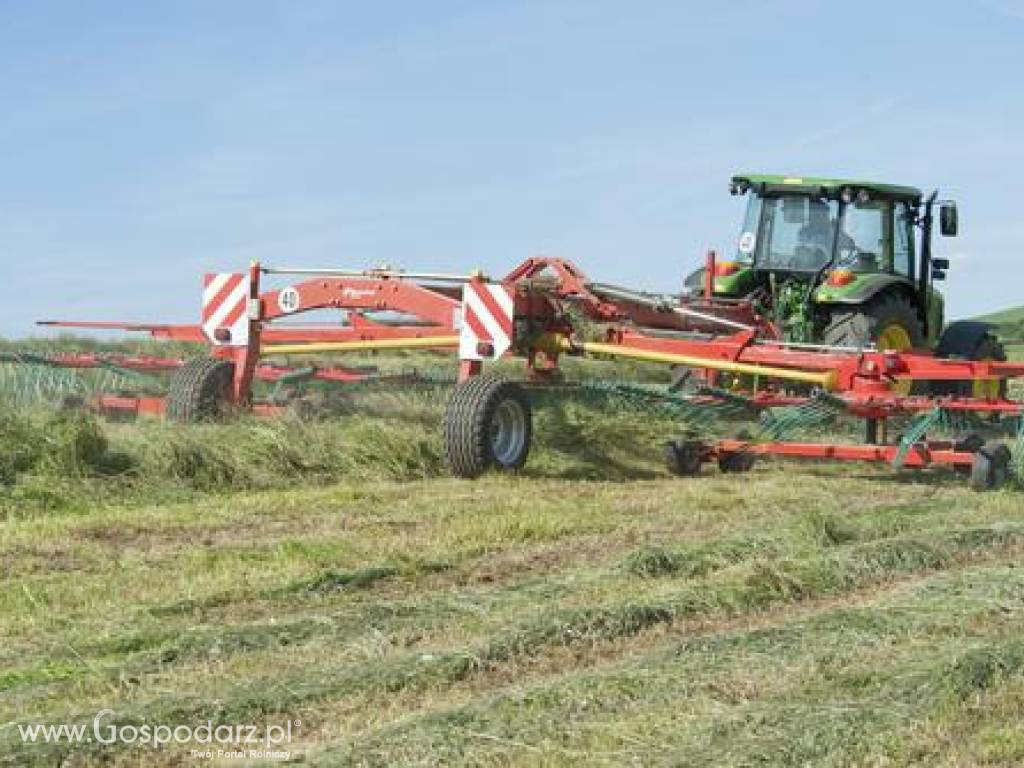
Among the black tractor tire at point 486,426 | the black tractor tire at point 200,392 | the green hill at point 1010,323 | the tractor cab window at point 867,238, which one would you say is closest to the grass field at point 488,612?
the black tractor tire at point 486,426

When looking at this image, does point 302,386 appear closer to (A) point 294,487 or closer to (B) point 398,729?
(A) point 294,487

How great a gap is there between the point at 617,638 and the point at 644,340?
5301 millimetres

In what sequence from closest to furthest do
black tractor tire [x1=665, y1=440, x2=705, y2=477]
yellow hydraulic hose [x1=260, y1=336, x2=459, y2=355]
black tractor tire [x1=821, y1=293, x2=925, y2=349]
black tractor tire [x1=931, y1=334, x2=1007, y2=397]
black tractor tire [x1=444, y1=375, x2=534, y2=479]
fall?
1. black tractor tire [x1=444, y1=375, x2=534, y2=479]
2. yellow hydraulic hose [x1=260, y1=336, x2=459, y2=355]
3. black tractor tire [x1=665, y1=440, x2=705, y2=477]
4. black tractor tire [x1=821, y1=293, x2=925, y2=349]
5. black tractor tire [x1=931, y1=334, x2=1007, y2=397]

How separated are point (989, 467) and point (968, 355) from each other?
3.78m

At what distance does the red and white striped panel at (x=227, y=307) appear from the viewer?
34.2ft

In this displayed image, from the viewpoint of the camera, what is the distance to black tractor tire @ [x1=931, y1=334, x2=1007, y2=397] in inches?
484

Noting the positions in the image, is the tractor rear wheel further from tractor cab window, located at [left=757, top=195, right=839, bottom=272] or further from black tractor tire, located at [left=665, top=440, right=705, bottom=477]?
black tractor tire, located at [left=665, top=440, right=705, bottom=477]

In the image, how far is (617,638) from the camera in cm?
458

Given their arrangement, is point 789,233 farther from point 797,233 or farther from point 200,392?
point 200,392

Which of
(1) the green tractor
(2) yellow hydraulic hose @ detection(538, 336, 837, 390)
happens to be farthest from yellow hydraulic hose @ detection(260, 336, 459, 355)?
(1) the green tractor

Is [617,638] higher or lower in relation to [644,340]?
lower

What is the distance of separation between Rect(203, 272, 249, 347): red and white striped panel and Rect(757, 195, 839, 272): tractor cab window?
4845 millimetres

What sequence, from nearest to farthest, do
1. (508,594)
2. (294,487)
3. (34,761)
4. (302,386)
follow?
(34,761) → (508,594) → (294,487) → (302,386)

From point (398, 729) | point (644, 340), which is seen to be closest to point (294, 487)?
point (644, 340)
